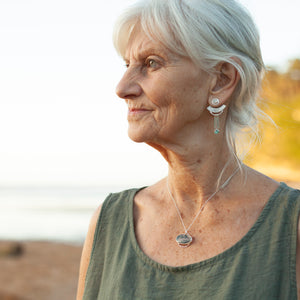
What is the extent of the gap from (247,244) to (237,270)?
0.37ft

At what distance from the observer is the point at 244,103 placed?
2.09 m

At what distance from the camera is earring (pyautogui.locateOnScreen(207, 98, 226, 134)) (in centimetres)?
201

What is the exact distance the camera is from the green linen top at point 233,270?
1.80m

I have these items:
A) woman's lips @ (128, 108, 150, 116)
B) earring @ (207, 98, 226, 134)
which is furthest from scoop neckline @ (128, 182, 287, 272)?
woman's lips @ (128, 108, 150, 116)

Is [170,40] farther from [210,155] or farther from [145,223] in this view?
[145,223]

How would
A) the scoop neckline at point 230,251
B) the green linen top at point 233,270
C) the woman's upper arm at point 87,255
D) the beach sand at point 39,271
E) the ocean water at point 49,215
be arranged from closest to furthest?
the green linen top at point 233,270
the scoop neckline at point 230,251
the woman's upper arm at point 87,255
the beach sand at point 39,271
the ocean water at point 49,215

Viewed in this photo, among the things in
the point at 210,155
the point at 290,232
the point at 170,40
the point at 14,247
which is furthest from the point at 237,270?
the point at 14,247

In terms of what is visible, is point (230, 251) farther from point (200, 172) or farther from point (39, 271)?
point (39, 271)

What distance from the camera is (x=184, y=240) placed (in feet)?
6.63

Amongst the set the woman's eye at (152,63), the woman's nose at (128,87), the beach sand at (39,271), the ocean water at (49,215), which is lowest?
the ocean water at (49,215)

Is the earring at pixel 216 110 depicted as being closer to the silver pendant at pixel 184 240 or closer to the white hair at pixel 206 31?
the white hair at pixel 206 31

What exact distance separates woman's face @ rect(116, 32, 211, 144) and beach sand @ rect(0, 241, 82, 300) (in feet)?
22.2

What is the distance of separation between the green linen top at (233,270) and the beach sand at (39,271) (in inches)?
254

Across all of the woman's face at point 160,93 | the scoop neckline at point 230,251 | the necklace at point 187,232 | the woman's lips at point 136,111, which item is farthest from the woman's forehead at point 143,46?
the scoop neckline at point 230,251
